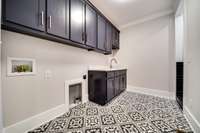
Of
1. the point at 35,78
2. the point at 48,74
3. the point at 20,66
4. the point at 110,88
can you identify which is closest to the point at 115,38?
the point at 110,88

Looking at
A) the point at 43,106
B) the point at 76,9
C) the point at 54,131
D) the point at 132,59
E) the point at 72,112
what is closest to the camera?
the point at 54,131

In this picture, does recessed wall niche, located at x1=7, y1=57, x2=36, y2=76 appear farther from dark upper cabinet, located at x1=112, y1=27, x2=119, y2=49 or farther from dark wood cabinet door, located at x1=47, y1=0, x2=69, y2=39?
dark upper cabinet, located at x1=112, y1=27, x2=119, y2=49

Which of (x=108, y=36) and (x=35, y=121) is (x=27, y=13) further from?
(x=108, y=36)

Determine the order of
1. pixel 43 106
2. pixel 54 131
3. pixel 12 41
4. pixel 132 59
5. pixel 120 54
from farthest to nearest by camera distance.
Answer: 1. pixel 120 54
2. pixel 132 59
3. pixel 43 106
4. pixel 54 131
5. pixel 12 41

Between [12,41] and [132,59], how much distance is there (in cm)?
374

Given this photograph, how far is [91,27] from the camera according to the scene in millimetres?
2658

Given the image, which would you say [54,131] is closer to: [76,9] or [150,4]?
[76,9]

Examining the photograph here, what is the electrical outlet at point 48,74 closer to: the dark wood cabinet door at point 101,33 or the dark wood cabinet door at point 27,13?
the dark wood cabinet door at point 27,13

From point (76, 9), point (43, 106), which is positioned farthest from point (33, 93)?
point (76, 9)

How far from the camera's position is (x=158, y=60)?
3.74 m

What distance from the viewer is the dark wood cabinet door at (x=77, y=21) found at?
2.07 meters

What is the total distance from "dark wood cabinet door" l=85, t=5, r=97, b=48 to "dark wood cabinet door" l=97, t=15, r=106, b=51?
238mm

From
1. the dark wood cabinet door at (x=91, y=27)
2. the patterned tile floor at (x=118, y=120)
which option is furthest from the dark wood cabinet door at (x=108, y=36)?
the patterned tile floor at (x=118, y=120)

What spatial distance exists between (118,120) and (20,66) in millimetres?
1808
